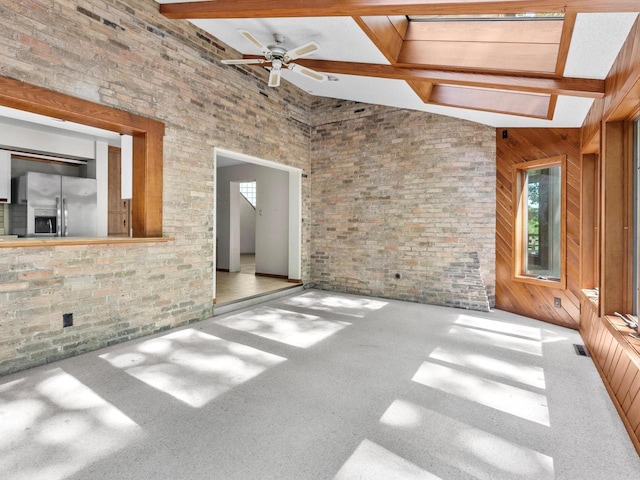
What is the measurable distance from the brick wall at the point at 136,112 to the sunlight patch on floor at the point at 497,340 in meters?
3.36

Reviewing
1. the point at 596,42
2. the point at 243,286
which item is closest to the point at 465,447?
the point at 596,42

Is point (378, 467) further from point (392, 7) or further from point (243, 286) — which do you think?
point (243, 286)

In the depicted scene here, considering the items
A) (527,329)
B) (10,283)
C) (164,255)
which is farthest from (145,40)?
(527,329)

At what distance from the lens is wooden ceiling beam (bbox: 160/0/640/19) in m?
2.07

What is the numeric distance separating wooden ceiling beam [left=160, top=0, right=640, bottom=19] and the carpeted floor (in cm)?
266

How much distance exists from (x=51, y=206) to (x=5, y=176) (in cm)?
70

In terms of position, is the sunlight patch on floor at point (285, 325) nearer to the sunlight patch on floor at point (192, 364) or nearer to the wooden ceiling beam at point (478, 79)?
the sunlight patch on floor at point (192, 364)

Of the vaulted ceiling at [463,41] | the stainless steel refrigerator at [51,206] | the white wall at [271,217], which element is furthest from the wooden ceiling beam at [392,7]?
the white wall at [271,217]

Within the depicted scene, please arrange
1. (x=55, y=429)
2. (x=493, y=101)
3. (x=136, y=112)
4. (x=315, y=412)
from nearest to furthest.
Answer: (x=55, y=429), (x=315, y=412), (x=136, y=112), (x=493, y=101)

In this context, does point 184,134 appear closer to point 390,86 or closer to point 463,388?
point 390,86

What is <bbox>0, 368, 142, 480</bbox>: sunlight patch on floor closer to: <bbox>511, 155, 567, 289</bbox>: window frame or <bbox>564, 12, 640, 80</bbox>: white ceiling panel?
<bbox>564, 12, 640, 80</bbox>: white ceiling panel

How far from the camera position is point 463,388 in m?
2.73

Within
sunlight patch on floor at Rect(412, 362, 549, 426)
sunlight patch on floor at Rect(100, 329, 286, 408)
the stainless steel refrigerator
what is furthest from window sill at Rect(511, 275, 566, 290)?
the stainless steel refrigerator

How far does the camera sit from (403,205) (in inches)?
234
